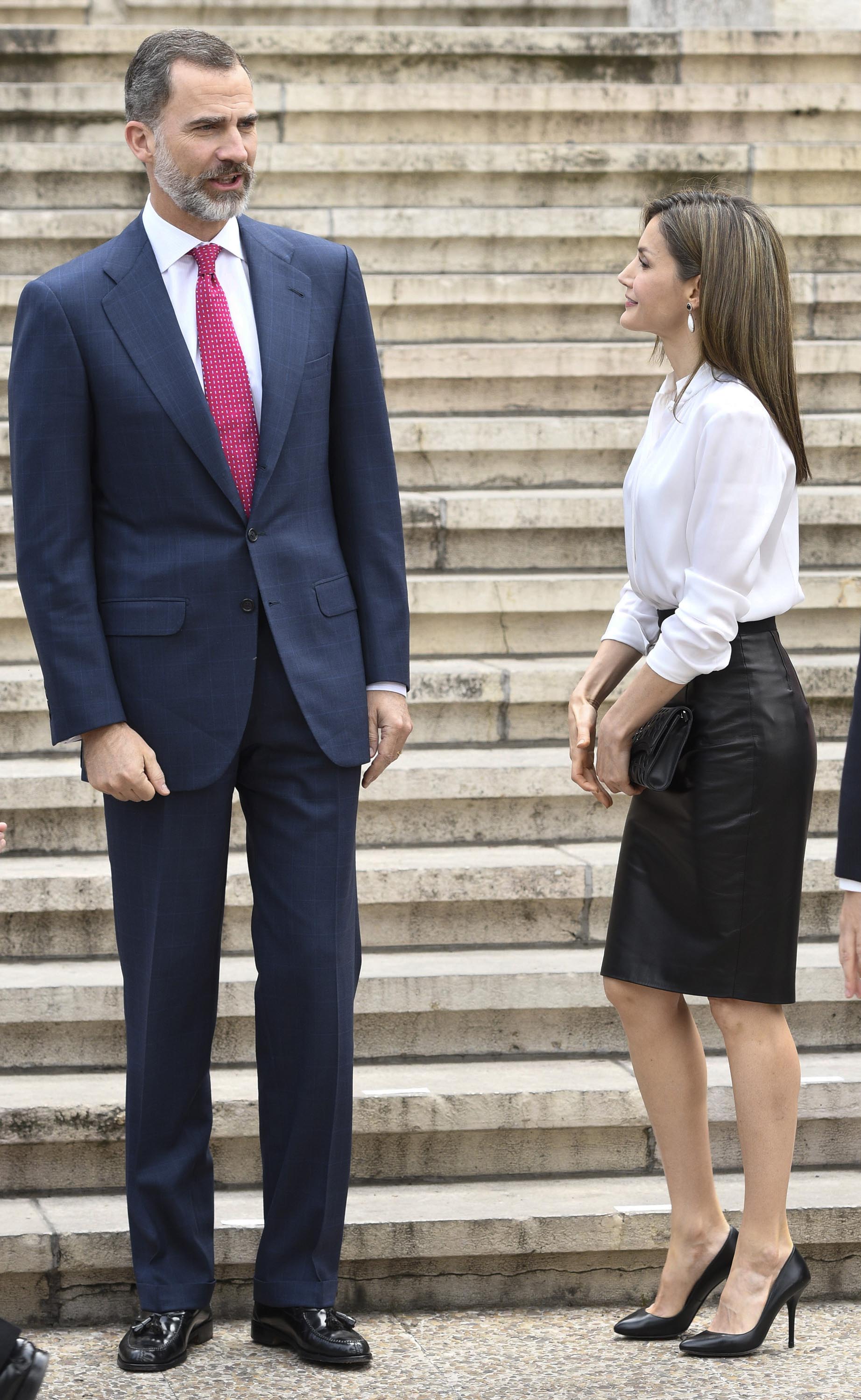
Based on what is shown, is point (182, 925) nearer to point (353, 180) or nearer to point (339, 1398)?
point (339, 1398)

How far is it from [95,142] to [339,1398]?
215 inches

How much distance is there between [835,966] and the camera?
4.07 metres

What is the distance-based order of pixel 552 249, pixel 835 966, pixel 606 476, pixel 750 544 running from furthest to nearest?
1. pixel 552 249
2. pixel 606 476
3. pixel 835 966
4. pixel 750 544

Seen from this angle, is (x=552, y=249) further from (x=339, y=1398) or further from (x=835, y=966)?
(x=339, y=1398)

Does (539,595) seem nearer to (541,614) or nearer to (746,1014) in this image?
(541,614)

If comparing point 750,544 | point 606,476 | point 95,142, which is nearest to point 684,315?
point 750,544

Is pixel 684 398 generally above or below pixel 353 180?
below

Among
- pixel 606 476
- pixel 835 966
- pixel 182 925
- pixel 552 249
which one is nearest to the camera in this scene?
pixel 182 925

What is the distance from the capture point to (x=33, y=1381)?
7.21ft

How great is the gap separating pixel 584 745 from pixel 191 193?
120 centimetres

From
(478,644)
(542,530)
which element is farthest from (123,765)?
(542,530)

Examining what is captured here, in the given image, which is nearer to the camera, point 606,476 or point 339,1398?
point 339,1398

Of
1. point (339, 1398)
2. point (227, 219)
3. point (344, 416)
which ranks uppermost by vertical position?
point (227, 219)

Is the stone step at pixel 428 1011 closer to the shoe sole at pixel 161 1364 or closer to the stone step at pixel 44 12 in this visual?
the shoe sole at pixel 161 1364
